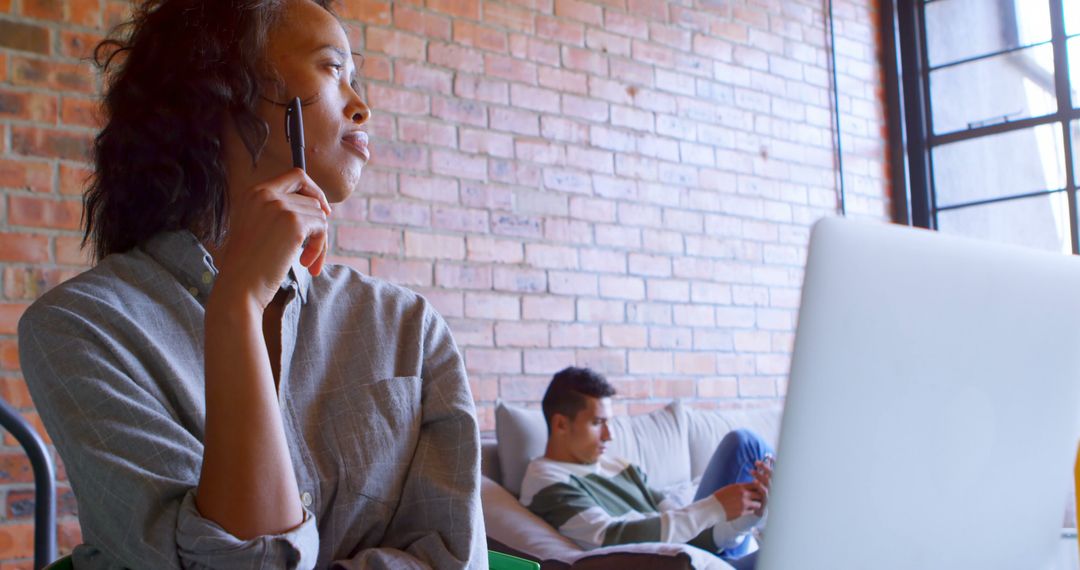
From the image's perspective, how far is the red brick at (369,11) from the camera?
3041mm

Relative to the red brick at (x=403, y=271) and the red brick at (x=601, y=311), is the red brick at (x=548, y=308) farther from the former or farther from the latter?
the red brick at (x=403, y=271)

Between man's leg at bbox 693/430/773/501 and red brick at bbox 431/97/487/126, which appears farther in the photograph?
red brick at bbox 431/97/487/126

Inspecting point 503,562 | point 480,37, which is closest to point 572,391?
point 480,37

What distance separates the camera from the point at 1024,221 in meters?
4.66

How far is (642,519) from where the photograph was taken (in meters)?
2.68

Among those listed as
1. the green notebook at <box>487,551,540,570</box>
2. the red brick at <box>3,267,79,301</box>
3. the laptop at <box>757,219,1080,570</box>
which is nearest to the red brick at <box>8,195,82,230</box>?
the red brick at <box>3,267,79,301</box>

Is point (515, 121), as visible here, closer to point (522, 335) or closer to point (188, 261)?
point (522, 335)

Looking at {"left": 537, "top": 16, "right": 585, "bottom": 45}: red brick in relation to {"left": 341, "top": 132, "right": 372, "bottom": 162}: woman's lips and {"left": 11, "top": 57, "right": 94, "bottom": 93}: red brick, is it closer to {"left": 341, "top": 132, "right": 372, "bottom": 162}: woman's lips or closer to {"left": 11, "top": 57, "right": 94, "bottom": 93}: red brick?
{"left": 11, "top": 57, "right": 94, "bottom": 93}: red brick

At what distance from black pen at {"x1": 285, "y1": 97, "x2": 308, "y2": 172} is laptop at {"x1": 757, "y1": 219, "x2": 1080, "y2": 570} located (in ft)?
2.30

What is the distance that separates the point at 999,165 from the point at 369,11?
3082 mm

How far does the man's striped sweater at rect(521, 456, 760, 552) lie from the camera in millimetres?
2631

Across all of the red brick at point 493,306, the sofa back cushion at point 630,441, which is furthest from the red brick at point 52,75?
the sofa back cushion at point 630,441

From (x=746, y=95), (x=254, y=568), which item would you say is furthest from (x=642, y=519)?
(x=746, y=95)

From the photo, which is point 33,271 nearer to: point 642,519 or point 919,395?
point 642,519
